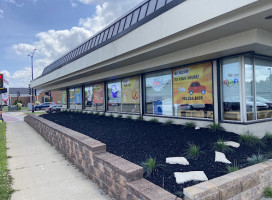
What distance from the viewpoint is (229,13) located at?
501 cm

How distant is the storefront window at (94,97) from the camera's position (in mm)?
16047

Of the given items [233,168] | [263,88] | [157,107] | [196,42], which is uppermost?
[196,42]

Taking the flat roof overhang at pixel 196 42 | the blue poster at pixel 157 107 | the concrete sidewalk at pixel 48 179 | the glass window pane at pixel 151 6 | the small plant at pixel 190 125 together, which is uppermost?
the glass window pane at pixel 151 6

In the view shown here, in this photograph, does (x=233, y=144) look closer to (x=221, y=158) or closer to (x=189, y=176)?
(x=221, y=158)

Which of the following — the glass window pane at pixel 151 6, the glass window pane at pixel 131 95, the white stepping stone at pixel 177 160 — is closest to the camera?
the white stepping stone at pixel 177 160

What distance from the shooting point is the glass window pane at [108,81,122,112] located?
13.8 metres

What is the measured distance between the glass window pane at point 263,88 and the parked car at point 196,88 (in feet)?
6.26

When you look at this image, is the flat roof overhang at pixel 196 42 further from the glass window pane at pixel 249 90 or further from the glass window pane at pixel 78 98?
the glass window pane at pixel 78 98

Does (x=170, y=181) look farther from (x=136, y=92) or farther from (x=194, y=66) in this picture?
(x=136, y=92)

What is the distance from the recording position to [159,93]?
415 inches

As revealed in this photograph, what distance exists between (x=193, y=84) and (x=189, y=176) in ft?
17.9

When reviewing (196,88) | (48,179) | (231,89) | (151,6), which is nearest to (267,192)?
(231,89)

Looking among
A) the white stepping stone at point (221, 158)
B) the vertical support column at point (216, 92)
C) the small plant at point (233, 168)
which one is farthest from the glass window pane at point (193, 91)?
the small plant at point (233, 168)

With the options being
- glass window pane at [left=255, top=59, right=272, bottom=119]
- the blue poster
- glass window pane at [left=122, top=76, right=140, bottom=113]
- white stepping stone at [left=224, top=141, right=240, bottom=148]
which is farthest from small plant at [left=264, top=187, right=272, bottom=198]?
glass window pane at [left=122, top=76, right=140, bottom=113]
